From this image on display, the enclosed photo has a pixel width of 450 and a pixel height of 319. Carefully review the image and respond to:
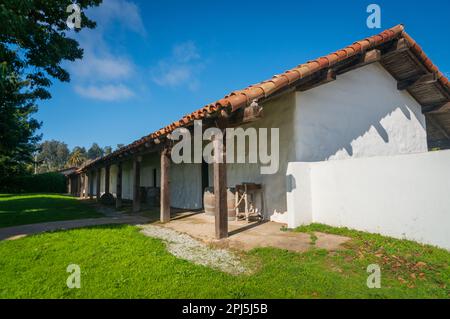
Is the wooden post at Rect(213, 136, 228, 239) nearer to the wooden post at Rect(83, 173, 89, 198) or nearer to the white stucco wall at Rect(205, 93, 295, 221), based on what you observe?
the white stucco wall at Rect(205, 93, 295, 221)

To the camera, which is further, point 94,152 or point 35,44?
point 94,152

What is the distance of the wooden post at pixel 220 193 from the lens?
508 cm

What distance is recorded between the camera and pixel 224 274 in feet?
11.2

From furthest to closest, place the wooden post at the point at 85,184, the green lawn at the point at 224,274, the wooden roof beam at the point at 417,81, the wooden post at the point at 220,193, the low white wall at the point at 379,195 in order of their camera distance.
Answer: the wooden post at the point at 85,184 < the wooden roof beam at the point at 417,81 < the wooden post at the point at 220,193 < the low white wall at the point at 379,195 < the green lawn at the point at 224,274

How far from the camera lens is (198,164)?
10062 mm

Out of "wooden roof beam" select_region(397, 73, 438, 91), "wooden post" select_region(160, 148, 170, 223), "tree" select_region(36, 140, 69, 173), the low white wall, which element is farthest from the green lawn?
"tree" select_region(36, 140, 69, 173)

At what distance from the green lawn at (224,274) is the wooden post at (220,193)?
1.01 m

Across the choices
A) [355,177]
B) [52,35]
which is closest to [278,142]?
[355,177]

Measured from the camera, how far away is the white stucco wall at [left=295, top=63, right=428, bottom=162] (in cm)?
639

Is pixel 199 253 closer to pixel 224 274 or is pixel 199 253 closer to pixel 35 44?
pixel 224 274

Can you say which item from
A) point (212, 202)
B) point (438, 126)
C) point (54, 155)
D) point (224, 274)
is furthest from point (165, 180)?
point (54, 155)

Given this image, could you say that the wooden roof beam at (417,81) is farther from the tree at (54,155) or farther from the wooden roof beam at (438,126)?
the tree at (54,155)

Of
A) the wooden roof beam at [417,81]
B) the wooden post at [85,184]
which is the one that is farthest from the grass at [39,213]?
the wooden roof beam at [417,81]

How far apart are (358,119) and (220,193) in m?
4.92
